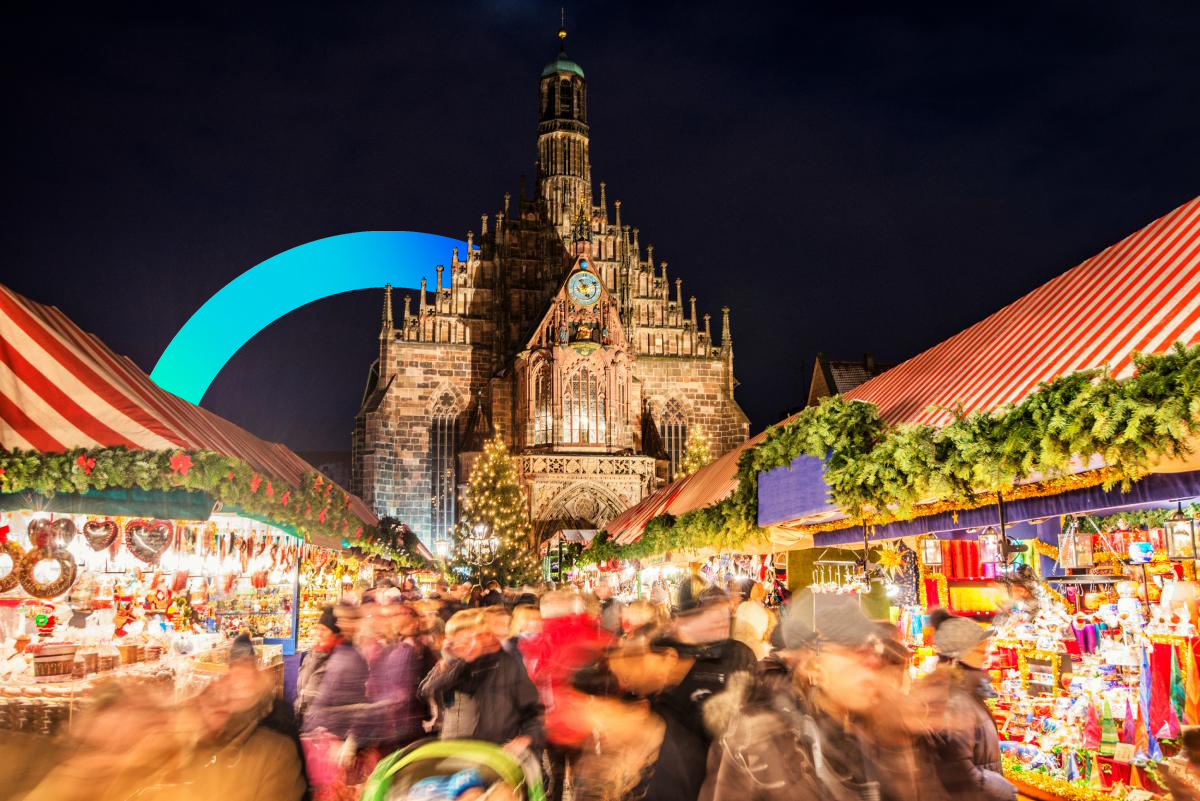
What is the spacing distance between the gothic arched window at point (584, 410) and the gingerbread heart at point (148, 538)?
28.6 metres

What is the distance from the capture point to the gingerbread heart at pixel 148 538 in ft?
25.1

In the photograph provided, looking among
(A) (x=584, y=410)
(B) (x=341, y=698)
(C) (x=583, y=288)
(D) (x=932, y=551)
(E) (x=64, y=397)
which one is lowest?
(B) (x=341, y=698)

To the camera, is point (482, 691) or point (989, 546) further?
point (989, 546)

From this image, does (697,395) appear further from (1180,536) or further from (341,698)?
(341,698)

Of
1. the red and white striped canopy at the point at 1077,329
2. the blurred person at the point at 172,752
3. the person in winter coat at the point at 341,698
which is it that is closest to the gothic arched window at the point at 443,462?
the red and white striped canopy at the point at 1077,329

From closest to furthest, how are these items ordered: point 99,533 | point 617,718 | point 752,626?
point 617,718 → point 752,626 → point 99,533

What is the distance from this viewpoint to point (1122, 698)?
625 cm

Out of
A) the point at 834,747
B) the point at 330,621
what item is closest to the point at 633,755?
the point at 834,747

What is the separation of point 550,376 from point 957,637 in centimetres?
3240

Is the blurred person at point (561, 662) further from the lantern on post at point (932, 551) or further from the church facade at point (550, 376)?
the church facade at point (550, 376)

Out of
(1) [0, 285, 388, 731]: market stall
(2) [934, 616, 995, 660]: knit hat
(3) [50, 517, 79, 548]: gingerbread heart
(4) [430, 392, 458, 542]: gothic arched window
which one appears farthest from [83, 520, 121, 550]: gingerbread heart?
(4) [430, 392, 458, 542]: gothic arched window

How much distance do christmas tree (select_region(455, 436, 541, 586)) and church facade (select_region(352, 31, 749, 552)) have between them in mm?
830

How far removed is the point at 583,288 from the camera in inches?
1467

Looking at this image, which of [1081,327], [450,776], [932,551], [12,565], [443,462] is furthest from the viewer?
[443,462]
